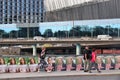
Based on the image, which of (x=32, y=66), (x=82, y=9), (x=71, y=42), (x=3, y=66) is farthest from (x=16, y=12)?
(x=3, y=66)

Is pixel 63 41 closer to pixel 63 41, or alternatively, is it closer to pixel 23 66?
pixel 63 41

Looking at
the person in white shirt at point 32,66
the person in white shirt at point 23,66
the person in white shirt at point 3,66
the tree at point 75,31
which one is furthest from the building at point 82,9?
the person in white shirt at point 3,66

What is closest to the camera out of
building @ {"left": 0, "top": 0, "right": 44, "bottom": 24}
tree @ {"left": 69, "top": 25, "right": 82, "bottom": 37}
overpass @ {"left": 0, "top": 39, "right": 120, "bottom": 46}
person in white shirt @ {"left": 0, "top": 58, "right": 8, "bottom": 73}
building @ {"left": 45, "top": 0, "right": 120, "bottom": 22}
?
person in white shirt @ {"left": 0, "top": 58, "right": 8, "bottom": 73}

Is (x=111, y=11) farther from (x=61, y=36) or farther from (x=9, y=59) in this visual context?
(x=9, y=59)

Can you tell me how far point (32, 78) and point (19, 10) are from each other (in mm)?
174912

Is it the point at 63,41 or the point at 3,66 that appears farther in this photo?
the point at 63,41

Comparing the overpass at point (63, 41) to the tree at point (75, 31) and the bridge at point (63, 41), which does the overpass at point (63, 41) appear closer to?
the bridge at point (63, 41)

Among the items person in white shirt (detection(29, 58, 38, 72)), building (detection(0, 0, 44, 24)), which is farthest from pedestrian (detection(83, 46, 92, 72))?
building (detection(0, 0, 44, 24))

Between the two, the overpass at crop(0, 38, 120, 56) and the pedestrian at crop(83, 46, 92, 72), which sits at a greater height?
the pedestrian at crop(83, 46, 92, 72)

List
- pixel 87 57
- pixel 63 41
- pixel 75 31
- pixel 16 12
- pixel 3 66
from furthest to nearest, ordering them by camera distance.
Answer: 1. pixel 16 12
2. pixel 75 31
3. pixel 63 41
4. pixel 87 57
5. pixel 3 66

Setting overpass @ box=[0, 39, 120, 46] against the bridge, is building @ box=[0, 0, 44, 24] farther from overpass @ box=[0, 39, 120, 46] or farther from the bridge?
overpass @ box=[0, 39, 120, 46]

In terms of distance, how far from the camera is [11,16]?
19588 cm

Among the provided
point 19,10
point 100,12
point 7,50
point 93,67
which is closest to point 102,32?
point 100,12

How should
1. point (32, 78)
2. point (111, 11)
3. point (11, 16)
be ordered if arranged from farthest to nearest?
point (11, 16) → point (111, 11) → point (32, 78)
